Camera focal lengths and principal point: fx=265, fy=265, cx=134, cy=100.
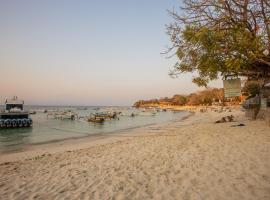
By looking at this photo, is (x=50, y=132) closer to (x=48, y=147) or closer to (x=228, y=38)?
(x=48, y=147)

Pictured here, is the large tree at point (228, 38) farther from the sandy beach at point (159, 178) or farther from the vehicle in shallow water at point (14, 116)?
the vehicle in shallow water at point (14, 116)

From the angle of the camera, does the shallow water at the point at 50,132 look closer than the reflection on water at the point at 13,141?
No

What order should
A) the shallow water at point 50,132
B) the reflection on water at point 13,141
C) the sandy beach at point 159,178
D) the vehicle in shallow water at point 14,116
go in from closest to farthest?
the sandy beach at point 159,178
the reflection on water at point 13,141
the shallow water at point 50,132
the vehicle in shallow water at point 14,116

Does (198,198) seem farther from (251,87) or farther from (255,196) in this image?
(251,87)

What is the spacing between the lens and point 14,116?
1818 inches

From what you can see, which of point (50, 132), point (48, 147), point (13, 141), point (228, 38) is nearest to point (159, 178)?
point (228, 38)

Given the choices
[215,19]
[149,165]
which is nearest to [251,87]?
[215,19]

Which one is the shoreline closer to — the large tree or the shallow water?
the shallow water

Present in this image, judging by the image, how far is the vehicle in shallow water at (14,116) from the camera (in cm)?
4437

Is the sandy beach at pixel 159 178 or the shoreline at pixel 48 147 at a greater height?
the sandy beach at pixel 159 178

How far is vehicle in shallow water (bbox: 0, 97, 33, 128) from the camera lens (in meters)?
44.4

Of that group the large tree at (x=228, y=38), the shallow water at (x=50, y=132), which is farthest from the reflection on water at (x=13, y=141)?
the large tree at (x=228, y=38)

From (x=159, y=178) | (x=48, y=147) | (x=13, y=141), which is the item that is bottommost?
(x=13, y=141)

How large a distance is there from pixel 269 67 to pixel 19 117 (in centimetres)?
4336
